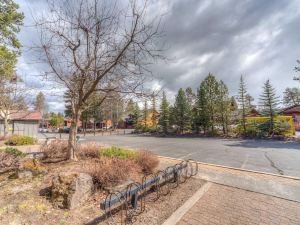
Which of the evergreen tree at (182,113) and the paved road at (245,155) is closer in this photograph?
the paved road at (245,155)

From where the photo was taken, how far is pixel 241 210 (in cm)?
406

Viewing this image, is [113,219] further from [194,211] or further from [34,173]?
[34,173]

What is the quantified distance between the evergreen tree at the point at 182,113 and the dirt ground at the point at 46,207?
29785mm

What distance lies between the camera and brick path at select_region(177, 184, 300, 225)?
3.62 m

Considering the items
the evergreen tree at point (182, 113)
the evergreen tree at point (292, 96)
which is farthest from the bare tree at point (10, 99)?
the evergreen tree at point (292, 96)

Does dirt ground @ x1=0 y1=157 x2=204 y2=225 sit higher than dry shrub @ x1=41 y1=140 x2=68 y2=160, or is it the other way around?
dry shrub @ x1=41 y1=140 x2=68 y2=160

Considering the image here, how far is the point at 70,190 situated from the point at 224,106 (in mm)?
29872

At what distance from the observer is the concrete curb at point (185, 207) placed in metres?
3.60

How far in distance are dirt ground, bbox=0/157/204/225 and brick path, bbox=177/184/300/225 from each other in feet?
1.58

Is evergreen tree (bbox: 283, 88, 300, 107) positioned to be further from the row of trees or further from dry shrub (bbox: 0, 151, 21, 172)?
dry shrub (bbox: 0, 151, 21, 172)

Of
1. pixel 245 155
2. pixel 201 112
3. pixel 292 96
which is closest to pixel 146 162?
pixel 245 155

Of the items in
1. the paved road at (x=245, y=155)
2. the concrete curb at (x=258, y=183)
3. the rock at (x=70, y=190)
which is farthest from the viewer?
the paved road at (x=245, y=155)

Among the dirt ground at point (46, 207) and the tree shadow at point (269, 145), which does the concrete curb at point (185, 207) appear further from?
the tree shadow at point (269, 145)

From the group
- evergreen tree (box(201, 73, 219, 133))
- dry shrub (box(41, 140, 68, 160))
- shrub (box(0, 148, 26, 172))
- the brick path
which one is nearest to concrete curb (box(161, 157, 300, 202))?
the brick path
